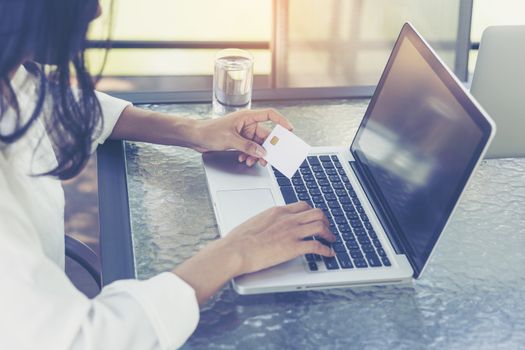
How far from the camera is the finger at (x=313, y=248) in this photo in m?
1.11

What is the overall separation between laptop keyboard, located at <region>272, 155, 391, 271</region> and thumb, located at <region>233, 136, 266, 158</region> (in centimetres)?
4

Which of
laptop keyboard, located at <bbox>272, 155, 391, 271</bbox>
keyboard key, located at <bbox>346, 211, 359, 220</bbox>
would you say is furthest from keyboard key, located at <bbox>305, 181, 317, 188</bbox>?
keyboard key, located at <bbox>346, 211, 359, 220</bbox>

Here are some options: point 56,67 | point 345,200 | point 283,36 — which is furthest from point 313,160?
point 283,36

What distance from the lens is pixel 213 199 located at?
1.30 meters

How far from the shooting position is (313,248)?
1116mm

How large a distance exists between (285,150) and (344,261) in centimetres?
30

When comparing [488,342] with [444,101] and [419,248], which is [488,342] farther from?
[444,101]

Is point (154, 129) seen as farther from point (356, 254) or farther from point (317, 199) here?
point (356, 254)

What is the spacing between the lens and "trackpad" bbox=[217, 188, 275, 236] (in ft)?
4.07

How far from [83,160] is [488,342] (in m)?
0.62

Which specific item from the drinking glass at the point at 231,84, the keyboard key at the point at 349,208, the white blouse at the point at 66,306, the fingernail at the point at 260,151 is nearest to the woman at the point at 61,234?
the white blouse at the point at 66,306

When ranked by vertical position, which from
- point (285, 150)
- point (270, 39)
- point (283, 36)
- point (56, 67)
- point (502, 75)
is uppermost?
point (56, 67)

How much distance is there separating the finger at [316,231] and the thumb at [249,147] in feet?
0.87

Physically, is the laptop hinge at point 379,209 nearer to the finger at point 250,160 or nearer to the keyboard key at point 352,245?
the keyboard key at point 352,245
